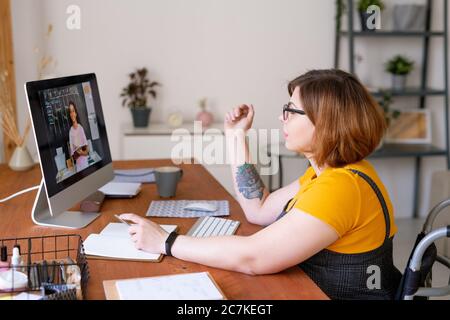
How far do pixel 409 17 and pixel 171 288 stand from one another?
343 centimetres

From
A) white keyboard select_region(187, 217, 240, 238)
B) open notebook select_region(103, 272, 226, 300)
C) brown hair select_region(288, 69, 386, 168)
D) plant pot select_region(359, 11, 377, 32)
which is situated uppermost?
plant pot select_region(359, 11, 377, 32)

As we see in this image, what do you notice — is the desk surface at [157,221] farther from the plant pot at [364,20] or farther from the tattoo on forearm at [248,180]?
the plant pot at [364,20]

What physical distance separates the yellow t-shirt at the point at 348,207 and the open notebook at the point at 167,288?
280 millimetres

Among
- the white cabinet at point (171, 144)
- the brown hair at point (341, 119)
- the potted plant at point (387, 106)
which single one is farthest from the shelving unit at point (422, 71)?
the brown hair at point (341, 119)

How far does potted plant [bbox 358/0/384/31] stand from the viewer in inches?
159

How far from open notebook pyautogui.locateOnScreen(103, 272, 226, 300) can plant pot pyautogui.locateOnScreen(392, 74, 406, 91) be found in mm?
3228

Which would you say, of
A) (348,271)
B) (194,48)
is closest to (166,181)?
(348,271)

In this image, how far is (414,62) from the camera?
14.4 feet

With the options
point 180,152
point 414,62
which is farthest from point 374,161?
point 180,152

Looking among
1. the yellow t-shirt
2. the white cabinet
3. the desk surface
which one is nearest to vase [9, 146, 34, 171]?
the desk surface

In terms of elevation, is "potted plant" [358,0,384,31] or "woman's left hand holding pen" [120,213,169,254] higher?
"potted plant" [358,0,384,31]

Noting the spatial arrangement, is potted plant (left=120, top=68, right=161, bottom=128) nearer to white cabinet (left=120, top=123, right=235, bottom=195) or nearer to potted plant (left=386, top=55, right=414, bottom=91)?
white cabinet (left=120, top=123, right=235, bottom=195)
